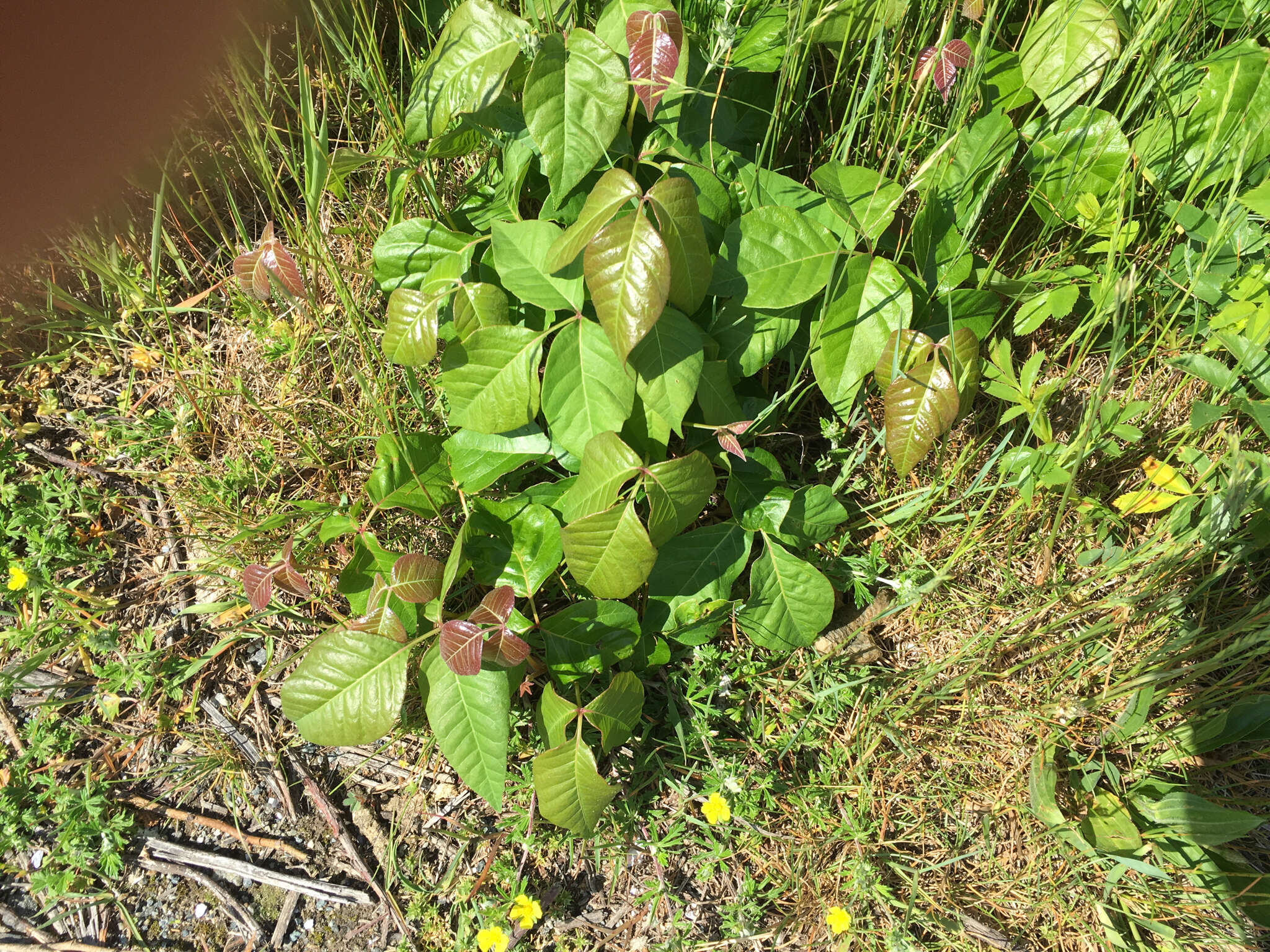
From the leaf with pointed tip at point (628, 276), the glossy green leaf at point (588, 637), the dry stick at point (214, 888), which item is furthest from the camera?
the dry stick at point (214, 888)

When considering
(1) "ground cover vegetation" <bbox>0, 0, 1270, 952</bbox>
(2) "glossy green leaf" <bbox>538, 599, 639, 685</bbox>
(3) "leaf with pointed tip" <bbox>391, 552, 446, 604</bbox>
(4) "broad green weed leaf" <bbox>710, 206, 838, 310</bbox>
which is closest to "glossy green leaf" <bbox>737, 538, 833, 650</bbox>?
(1) "ground cover vegetation" <bbox>0, 0, 1270, 952</bbox>

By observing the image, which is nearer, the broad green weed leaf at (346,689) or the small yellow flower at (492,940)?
the broad green weed leaf at (346,689)

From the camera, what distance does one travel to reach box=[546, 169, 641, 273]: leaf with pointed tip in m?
1.19

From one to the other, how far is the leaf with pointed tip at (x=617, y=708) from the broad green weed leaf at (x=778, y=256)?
717mm

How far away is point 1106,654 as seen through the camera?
64.8 inches

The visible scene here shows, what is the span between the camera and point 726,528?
5.12 ft

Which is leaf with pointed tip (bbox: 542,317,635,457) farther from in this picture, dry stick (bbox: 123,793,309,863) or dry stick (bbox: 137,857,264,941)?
dry stick (bbox: 137,857,264,941)

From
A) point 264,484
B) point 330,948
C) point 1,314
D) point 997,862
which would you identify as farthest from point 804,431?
point 1,314

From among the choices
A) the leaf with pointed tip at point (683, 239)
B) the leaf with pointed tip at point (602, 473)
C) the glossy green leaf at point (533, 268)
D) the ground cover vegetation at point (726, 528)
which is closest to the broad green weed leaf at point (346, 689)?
the ground cover vegetation at point (726, 528)

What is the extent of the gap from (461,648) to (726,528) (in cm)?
57

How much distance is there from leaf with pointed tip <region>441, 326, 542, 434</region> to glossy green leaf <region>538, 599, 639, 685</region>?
373mm

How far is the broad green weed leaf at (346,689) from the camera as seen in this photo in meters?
1.37

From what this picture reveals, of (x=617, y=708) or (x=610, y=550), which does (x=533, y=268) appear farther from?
(x=617, y=708)

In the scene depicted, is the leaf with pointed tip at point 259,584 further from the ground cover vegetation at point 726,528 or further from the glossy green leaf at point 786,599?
the glossy green leaf at point 786,599
